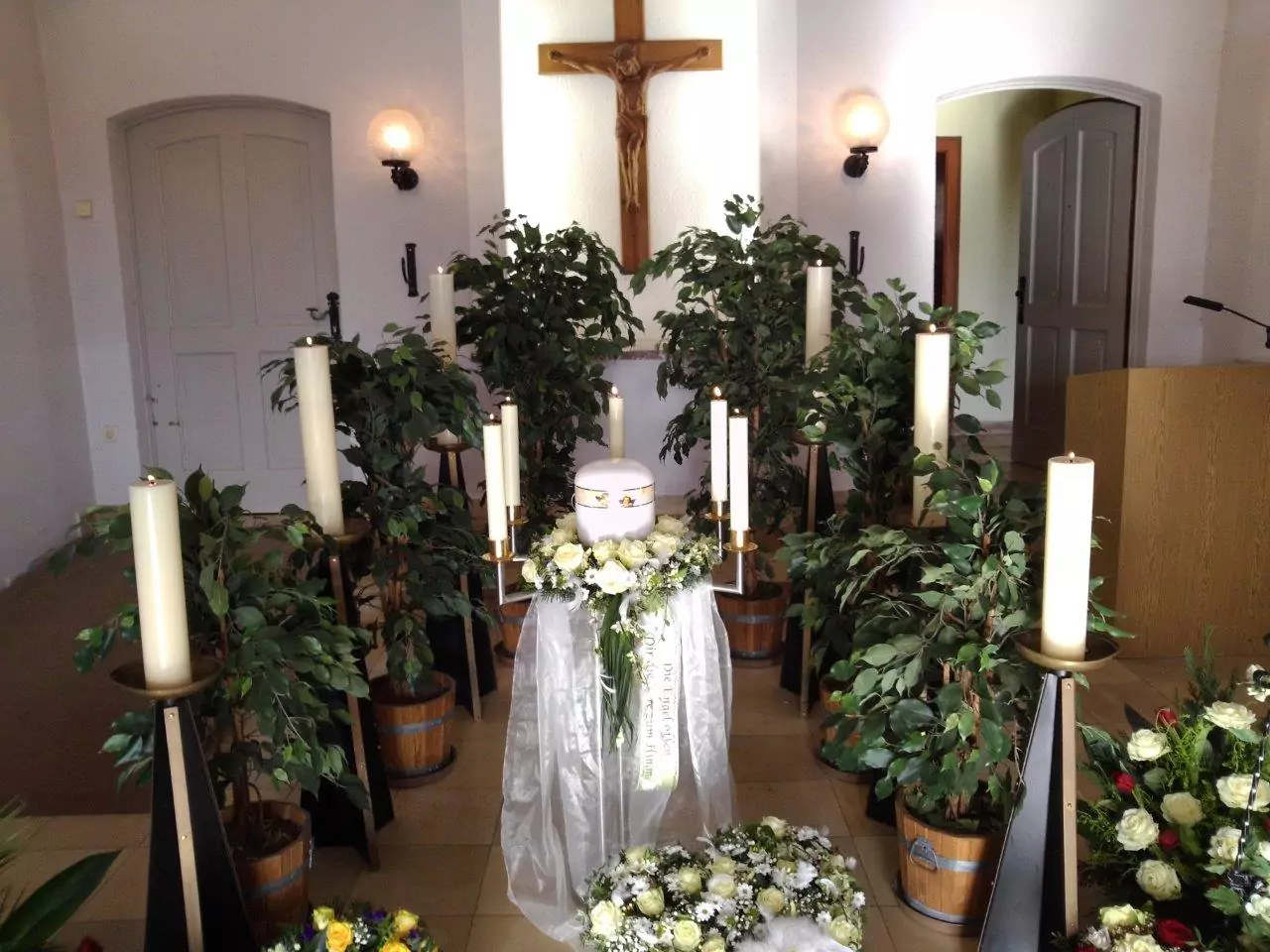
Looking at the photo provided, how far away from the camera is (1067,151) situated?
5.66 m

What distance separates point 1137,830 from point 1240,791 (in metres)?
0.18

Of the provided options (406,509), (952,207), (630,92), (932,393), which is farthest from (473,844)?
(952,207)

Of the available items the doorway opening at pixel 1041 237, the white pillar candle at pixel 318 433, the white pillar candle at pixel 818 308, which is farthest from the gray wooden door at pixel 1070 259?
the white pillar candle at pixel 318 433

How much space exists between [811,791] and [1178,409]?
1.69 m

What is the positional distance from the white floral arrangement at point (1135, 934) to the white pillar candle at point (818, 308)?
1571 mm

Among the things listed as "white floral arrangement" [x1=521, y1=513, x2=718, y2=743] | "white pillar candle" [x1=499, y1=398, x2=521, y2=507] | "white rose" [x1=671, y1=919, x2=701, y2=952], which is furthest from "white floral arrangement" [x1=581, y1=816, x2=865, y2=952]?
"white pillar candle" [x1=499, y1=398, x2=521, y2=507]

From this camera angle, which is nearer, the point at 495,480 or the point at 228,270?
the point at 495,480

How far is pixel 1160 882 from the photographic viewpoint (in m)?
1.76

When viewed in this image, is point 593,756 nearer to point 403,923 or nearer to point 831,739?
point 403,923

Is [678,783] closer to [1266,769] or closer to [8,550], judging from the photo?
[1266,769]

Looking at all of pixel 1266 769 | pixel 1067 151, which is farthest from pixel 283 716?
pixel 1067 151

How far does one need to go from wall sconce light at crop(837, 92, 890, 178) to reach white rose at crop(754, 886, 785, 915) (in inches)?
153

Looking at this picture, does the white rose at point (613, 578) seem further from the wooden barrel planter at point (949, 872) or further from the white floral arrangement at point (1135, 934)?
the white floral arrangement at point (1135, 934)

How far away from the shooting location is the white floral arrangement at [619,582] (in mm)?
2010
